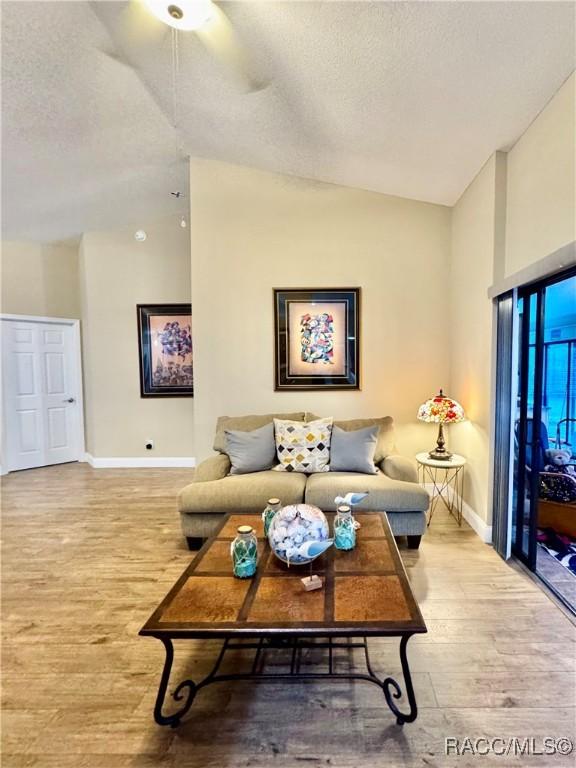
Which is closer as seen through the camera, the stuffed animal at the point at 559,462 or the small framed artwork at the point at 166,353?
the stuffed animal at the point at 559,462

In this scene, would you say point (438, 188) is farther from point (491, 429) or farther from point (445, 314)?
point (491, 429)

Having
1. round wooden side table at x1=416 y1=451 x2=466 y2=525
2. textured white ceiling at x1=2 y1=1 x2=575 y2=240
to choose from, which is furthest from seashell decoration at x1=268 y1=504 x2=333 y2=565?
textured white ceiling at x1=2 y1=1 x2=575 y2=240

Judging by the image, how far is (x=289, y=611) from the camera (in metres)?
1.42

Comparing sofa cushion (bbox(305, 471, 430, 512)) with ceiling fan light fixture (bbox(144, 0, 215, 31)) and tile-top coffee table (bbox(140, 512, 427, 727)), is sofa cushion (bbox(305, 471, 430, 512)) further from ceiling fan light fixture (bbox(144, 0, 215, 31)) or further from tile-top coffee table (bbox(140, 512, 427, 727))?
ceiling fan light fixture (bbox(144, 0, 215, 31))

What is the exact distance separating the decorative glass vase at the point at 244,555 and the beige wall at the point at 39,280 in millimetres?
5022

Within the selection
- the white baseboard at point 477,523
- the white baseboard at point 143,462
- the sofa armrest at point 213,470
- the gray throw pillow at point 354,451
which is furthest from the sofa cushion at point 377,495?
the white baseboard at point 143,462

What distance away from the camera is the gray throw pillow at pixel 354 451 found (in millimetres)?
3168

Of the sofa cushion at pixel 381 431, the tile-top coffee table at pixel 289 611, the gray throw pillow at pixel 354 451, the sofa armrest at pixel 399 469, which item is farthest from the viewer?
the sofa cushion at pixel 381 431

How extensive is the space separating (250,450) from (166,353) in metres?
2.53

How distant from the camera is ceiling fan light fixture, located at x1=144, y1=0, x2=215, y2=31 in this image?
6.71ft

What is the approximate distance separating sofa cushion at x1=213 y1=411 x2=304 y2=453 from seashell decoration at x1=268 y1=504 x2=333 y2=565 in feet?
6.06

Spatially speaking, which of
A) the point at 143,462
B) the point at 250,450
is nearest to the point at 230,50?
the point at 250,450

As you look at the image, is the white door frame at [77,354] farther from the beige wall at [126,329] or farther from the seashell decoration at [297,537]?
the seashell decoration at [297,537]

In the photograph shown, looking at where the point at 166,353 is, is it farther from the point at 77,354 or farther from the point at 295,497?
the point at 295,497
